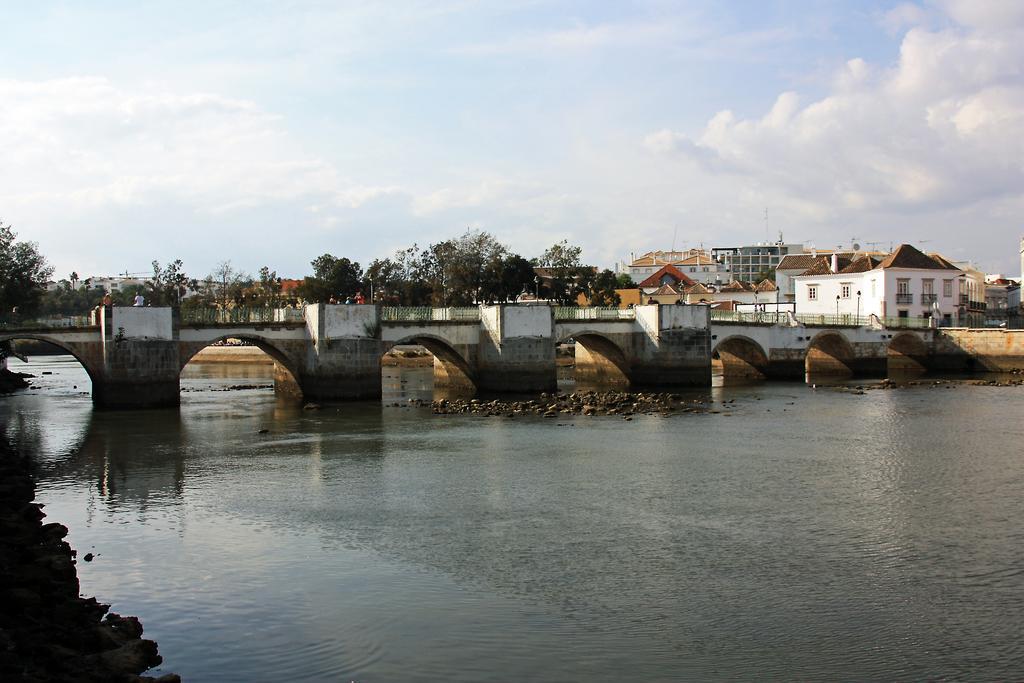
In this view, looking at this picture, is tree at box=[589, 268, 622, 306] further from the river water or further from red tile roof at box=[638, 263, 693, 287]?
the river water

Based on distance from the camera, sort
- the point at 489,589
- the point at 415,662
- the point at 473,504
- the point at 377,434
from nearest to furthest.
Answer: the point at 415,662 → the point at 489,589 → the point at 473,504 → the point at 377,434

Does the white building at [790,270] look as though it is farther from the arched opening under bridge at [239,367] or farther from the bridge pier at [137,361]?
the bridge pier at [137,361]

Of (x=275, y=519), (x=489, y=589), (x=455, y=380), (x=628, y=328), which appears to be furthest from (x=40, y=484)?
(x=628, y=328)

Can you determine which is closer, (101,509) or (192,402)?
(101,509)

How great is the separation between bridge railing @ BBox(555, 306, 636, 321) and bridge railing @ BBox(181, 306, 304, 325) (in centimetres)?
1308

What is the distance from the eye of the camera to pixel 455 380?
47.1 m

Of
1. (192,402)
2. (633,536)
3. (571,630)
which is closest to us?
(571,630)

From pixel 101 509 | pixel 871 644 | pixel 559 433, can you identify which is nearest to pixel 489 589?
pixel 871 644

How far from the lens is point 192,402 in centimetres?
4222

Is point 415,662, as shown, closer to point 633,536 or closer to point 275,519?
point 633,536

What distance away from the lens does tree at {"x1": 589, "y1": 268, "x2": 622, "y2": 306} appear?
74125 millimetres

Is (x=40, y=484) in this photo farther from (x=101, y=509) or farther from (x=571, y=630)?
(x=571, y=630)

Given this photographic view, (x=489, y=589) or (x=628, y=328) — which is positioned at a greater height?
(x=628, y=328)

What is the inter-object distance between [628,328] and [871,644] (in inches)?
1469
